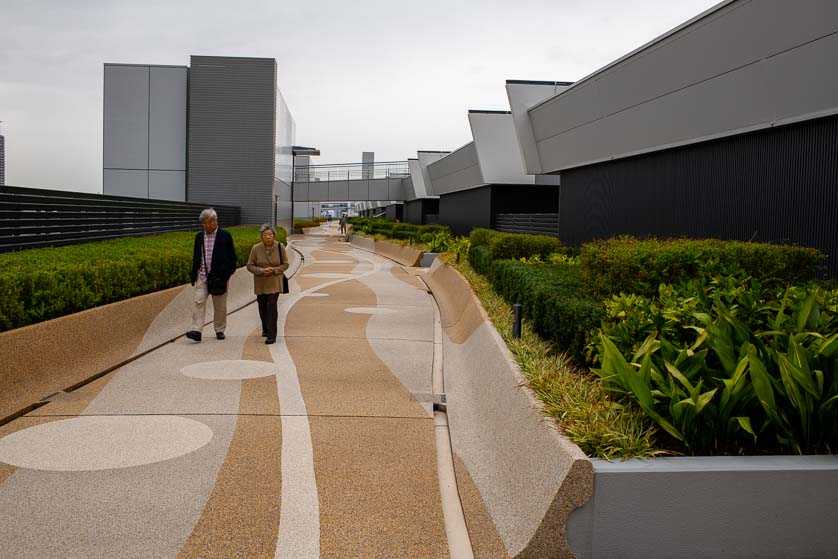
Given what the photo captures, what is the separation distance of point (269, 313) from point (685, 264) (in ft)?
20.9

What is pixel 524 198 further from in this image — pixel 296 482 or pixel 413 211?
pixel 413 211

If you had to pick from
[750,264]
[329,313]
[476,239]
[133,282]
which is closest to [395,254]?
[476,239]

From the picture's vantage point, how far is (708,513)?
432cm

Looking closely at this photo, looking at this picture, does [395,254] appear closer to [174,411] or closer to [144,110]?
[144,110]

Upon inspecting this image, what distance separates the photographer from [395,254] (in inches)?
1428

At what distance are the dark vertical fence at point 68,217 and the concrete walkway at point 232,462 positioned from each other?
383cm

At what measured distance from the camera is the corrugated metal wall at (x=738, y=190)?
9984mm

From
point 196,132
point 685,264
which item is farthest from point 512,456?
point 196,132

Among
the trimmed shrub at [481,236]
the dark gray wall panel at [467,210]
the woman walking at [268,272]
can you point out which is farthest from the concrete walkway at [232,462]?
the dark gray wall panel at [467,210]

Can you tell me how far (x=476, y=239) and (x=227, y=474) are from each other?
59.1 feet

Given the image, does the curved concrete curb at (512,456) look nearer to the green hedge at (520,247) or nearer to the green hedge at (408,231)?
the green hedge at (520,247)

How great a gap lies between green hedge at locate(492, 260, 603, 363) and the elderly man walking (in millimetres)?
4398

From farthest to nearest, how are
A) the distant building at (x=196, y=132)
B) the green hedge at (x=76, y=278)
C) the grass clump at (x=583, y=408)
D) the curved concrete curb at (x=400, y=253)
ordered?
1. the distant building at (x=196, y=132)
2. the curved concrete curb at (x=400, y=253)
3. the green hedge at (x=76, y=278)
4. the grass clump at (x=583, y=408)

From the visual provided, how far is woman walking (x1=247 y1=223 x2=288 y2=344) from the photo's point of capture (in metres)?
12.1
